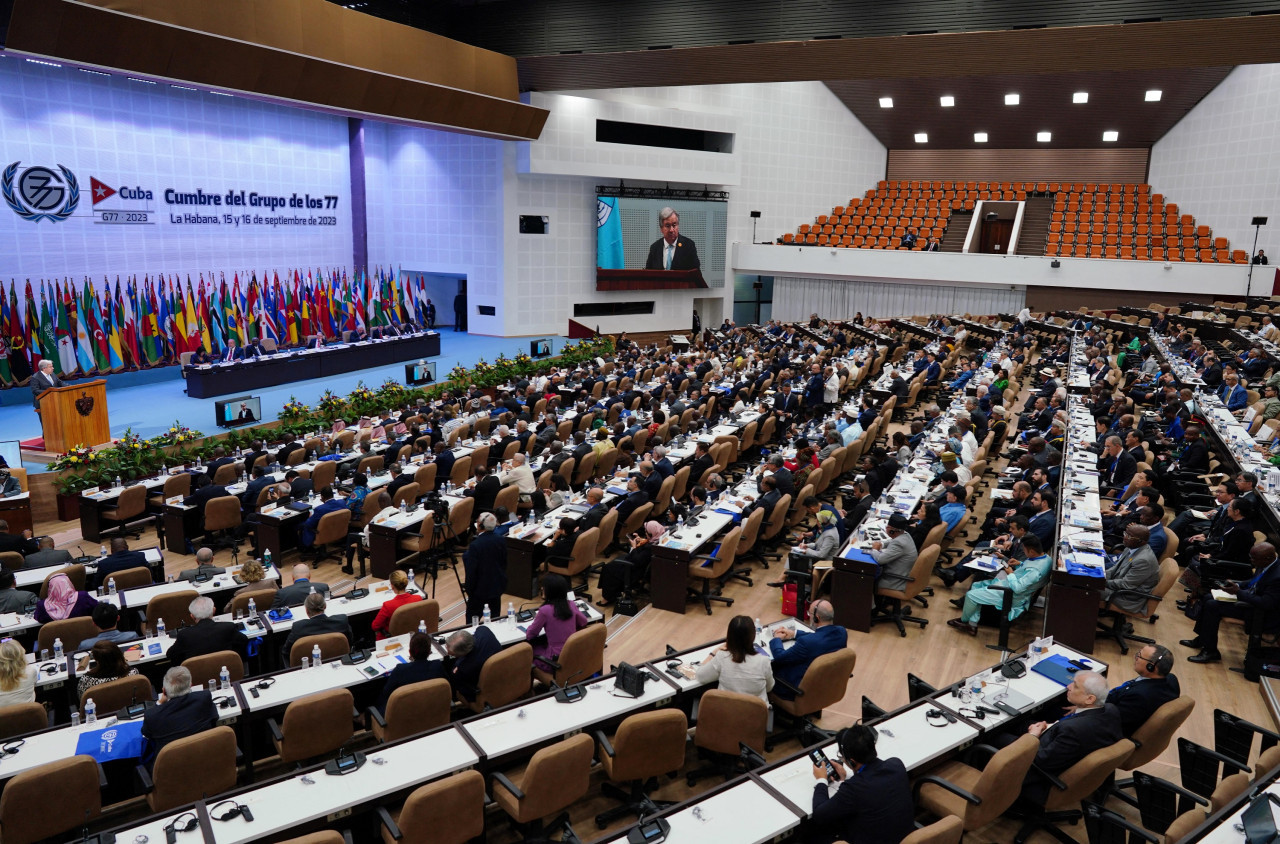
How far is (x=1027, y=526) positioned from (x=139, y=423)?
1614 cm

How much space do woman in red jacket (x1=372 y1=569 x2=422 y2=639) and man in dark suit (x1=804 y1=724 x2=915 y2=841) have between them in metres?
4.23

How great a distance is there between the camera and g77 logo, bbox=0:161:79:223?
18.2 metres

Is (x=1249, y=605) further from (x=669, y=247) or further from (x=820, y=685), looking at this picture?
(x=669, y=247)

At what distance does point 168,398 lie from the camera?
62.7ft

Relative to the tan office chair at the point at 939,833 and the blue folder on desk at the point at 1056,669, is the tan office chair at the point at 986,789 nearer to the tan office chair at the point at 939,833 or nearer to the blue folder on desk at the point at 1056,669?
the tan office chair at the point at 939,833

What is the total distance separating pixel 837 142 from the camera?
34.6 metres

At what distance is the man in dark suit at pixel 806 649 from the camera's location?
6566mm

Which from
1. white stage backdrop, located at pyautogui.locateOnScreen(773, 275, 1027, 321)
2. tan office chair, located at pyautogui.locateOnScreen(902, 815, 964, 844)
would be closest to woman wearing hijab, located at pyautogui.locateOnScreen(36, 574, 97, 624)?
tan office chair, located at pyautogui.locateOnScreen(902, 815, 964, 844)

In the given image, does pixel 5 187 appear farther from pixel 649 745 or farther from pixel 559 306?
pixel 649 745

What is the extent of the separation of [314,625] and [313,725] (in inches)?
53.0

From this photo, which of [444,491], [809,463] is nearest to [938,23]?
[809,463]

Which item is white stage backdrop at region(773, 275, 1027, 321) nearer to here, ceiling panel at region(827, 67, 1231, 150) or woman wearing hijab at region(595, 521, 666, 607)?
ceiling panel at region(827, 67, 1231, 150)

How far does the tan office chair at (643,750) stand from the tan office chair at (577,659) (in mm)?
1149

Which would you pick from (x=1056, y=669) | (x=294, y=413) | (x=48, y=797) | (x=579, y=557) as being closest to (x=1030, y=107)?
(x=294, y=413)
